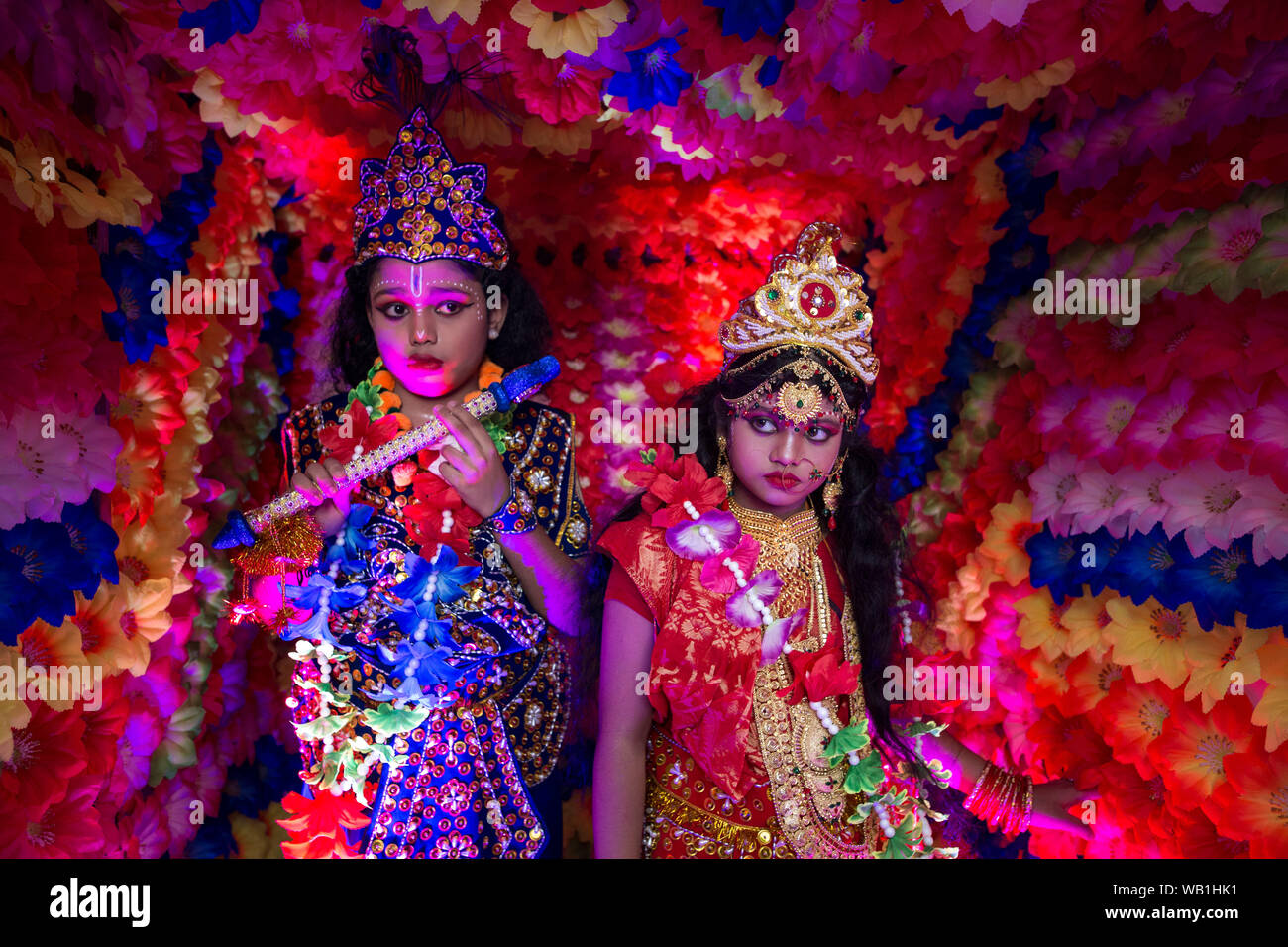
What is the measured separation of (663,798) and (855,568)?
70cm

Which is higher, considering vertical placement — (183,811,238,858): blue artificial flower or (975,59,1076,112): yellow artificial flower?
(975,59,1076,112): yellow artificial flower

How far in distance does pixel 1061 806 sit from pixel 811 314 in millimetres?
1377

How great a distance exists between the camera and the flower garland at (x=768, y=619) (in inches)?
80.7

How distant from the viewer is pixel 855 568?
233cm

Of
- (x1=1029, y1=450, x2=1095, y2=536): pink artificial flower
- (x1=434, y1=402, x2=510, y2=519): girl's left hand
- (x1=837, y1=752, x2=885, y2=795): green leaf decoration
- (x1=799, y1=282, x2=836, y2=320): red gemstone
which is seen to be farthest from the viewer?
(x1=1029, y1=450, x2=1095, y2=536): pink artificial flower

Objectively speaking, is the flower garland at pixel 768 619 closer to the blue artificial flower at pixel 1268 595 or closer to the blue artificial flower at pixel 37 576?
the blue artificial flower at pixel 1268 595

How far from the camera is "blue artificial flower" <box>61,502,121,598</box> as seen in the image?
210 centimetres

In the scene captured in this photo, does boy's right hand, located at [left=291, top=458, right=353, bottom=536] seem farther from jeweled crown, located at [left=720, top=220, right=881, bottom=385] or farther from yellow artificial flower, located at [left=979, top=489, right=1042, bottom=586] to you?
yellow artificial flower, located at [left=979, top=489, right=1042, bottom=586]

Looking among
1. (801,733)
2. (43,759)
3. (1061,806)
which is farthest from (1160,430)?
(43,759)

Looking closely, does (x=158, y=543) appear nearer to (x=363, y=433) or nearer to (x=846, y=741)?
(x=363, y=433)

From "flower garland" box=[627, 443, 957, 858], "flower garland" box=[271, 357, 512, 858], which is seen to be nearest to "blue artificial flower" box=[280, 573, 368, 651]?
"flower garland" box=[271, 357, 512, 858]

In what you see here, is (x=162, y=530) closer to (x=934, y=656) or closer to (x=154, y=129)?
(x=154, y=129)

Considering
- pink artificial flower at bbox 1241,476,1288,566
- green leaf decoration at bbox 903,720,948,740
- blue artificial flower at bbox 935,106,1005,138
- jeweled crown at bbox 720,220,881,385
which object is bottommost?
green leaf decoration at bbox 903,720,948,740

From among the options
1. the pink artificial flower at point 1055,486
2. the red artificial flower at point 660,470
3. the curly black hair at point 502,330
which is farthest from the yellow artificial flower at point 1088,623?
the curly black hair at point 502,330
